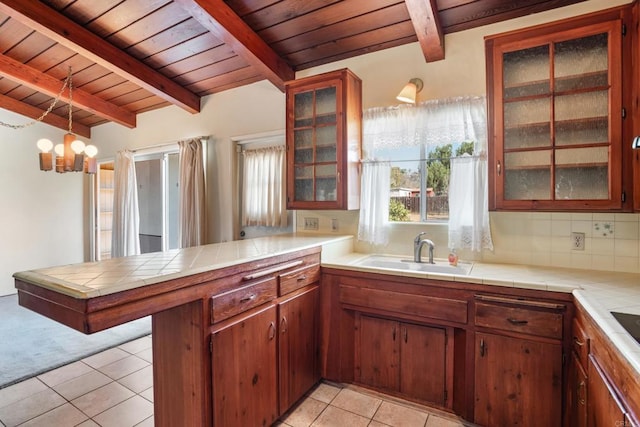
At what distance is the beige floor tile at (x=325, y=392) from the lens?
2217 mm

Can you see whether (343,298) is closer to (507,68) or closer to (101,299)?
(101,299)

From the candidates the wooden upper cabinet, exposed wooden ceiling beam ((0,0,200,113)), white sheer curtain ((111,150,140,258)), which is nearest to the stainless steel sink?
the wooden upper cabinet

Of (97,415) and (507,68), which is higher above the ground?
(507,68)

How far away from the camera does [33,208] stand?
4.92 metres

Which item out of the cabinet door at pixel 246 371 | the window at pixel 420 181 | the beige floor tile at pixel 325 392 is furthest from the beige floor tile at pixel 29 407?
the window at pixel 420 181

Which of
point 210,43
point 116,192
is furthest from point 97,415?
point 116,192

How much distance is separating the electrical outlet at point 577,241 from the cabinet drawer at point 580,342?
0.69 metres

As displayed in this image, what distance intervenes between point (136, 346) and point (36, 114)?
3893 millimetres

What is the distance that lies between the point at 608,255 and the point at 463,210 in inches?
33.8

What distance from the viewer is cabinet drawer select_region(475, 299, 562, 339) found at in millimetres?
1676

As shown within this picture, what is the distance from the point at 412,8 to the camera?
2076 mm

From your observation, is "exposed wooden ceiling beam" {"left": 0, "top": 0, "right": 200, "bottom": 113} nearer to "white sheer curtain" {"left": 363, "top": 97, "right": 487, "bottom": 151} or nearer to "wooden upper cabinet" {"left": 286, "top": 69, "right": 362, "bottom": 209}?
"wooden upper cabinet" {"left": 286, "top": 69, "right": 362, "bottom": 209}

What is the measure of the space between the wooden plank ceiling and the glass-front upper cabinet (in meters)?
0.48

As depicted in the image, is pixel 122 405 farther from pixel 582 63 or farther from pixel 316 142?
pixel 582 63
